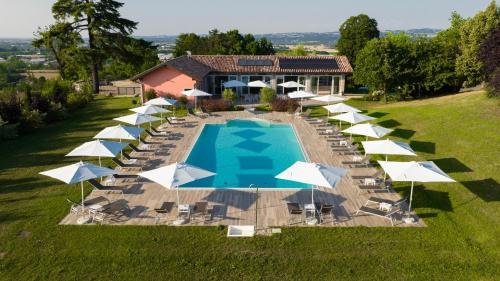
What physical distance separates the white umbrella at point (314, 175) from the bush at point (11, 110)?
20.2 meters

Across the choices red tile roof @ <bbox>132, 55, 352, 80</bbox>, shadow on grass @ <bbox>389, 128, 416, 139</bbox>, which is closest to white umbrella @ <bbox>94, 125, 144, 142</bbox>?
shadow on grass @ <bbox>389, 128, 416, 139</bbox>

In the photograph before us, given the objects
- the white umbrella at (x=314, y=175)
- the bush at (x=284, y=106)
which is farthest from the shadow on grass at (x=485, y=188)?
the bush at (x=284, y=106)

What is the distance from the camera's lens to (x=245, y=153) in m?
22.2

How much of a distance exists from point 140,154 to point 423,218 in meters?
14.5

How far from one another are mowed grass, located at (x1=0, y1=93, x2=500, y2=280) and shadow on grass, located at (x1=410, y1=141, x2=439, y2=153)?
2720 millimetres

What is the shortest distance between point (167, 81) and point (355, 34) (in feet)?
104

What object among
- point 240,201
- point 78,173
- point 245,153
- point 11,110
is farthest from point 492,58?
point 11,110

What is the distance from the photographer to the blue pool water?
58.1 ft

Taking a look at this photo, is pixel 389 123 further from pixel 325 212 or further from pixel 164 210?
pixel 164 210

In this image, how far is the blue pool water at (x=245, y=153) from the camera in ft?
58.1

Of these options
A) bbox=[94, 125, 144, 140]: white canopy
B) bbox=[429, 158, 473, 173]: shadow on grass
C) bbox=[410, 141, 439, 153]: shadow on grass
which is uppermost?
bbox=[94, 125, 144, 140]: white canopy

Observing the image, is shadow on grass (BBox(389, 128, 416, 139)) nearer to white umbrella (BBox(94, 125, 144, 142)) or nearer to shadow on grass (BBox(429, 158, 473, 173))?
shadow on grass (BBox(429, 158, 473, 173))

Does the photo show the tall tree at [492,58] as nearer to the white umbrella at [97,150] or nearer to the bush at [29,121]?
the white umbrella at [97,150]

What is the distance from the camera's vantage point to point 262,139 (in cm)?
2517
